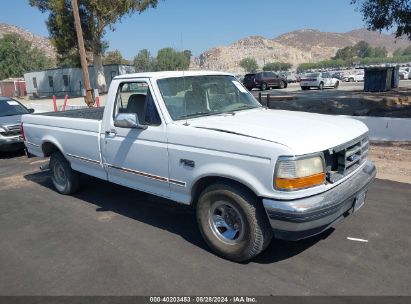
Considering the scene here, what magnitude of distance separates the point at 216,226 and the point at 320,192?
1.19 metres

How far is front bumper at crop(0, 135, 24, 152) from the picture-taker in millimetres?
10398

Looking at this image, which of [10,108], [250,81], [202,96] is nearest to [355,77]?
[250,81]

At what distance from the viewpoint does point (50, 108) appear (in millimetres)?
21391

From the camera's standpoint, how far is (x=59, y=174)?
6.87 metres

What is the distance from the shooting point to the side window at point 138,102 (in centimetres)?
470

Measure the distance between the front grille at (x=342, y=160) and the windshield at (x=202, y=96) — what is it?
1504 millimetres

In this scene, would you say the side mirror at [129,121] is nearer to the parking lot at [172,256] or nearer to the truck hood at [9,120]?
the parking lot at [172,256]

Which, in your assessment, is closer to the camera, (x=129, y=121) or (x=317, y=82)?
(x=129, y=121)

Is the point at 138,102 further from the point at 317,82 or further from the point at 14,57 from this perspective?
the point at 14,57

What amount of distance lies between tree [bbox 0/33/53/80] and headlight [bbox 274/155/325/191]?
92.1 meters

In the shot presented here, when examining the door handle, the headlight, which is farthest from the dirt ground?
the door handle

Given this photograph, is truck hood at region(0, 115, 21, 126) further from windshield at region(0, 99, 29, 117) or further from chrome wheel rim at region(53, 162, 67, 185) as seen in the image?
chrome wheel rim at region(53, 162, 67, 185)

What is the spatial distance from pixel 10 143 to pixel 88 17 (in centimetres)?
2800

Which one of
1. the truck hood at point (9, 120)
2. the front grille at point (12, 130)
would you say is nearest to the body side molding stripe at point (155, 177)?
the front grille at point (12, 130)
